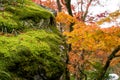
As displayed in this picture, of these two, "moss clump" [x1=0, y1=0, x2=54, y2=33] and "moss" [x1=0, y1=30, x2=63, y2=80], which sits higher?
"moss clump" [x1=0, y1=0, x2=54, y2=33]

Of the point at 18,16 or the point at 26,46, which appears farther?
the point at 18,16

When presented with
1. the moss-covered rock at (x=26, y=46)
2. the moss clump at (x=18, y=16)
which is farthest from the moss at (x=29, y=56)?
the moss clump at (x=18, y=16)

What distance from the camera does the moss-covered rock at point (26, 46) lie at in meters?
5.65

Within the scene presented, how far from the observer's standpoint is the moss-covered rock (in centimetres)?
565


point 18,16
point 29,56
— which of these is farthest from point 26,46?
point 18,16

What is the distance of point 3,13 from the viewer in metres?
8.06

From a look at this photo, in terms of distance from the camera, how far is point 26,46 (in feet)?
20.5

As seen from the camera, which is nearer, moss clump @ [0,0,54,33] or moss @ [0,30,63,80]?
moss @ [0,30,63,80]

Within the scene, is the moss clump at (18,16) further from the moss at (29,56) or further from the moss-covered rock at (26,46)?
the moss at (29,56)

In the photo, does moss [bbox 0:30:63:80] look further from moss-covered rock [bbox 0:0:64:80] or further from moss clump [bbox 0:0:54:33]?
moss clump [bbox 0:0:54:33]

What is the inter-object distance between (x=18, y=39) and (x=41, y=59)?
82 cm

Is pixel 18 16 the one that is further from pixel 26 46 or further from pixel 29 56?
pixel 29 56

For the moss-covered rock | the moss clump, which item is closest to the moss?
the moss-covered rock

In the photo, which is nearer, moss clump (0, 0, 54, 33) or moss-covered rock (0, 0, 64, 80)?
moss-covered rock (0, 0, 64, 80)
